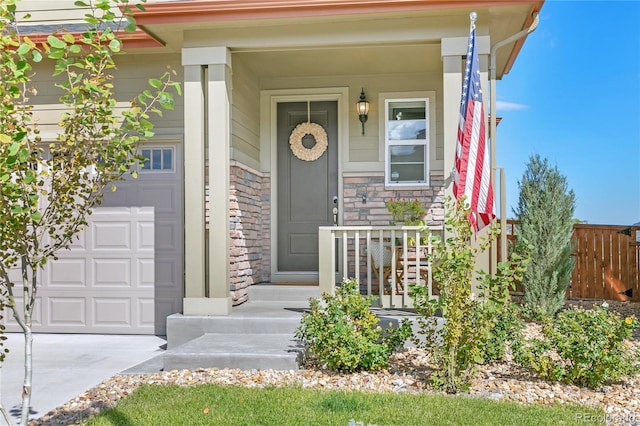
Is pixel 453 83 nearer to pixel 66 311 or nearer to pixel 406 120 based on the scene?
pixel 406 120

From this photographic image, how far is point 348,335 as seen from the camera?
4719 millimetres

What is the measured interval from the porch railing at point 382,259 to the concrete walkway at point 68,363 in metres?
2.03

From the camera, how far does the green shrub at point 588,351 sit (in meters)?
4.32

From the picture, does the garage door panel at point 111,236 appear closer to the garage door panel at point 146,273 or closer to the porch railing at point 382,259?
the garage door panel at point 146,273

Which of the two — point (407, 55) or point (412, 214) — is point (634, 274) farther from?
point (407, 55)

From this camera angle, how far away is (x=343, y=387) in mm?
4457

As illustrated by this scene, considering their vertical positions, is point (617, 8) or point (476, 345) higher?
point (617, 8)

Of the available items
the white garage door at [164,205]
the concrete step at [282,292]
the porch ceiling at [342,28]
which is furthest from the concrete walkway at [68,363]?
the porch ceiling at [342,28]

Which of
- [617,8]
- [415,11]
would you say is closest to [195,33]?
[415,11]

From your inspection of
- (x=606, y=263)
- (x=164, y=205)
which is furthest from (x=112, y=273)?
(x=606, y=263)

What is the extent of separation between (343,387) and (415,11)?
3677 millimetres

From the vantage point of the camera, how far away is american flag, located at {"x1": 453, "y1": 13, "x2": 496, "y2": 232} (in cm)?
525

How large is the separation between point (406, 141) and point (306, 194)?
155 cm

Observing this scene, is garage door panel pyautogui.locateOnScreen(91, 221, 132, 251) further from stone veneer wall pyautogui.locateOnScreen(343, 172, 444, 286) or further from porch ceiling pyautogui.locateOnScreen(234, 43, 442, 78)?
stone veneer wall pyautogui.locateOnScreen(343, 172, 444, 286)
